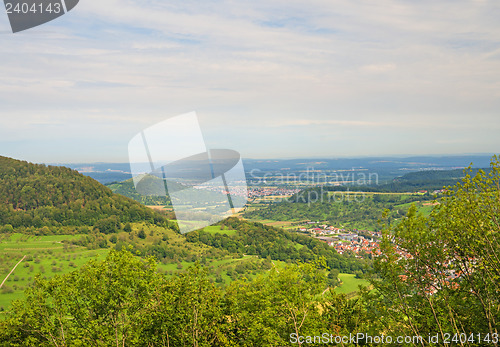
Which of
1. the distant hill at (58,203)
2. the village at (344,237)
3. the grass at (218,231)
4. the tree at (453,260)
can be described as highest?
the tree at (453,260)

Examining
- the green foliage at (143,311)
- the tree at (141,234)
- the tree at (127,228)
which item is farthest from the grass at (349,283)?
the tree at (127,228)

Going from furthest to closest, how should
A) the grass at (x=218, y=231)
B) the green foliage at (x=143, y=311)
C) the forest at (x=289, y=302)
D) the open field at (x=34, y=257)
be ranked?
the grass at (x=218, y=231) → the open field at (x=34, y=257) → the green foliage at (x=143, y=311) → the forest at (x=289, y=302)

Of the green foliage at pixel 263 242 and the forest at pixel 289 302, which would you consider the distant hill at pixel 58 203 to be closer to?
the green foliage at pixel 263 242

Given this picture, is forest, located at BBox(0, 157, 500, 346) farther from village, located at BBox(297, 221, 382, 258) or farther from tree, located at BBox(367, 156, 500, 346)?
village, located at BBox(297, 221, 382, 258)

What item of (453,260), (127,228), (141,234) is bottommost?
(141,234)

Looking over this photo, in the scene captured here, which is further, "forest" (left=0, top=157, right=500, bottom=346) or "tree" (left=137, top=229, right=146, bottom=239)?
"tree" (left=137, top=229, right=146, bottom=239)

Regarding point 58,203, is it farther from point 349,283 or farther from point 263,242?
point 349,283

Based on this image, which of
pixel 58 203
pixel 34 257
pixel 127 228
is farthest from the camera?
pixel 58 203

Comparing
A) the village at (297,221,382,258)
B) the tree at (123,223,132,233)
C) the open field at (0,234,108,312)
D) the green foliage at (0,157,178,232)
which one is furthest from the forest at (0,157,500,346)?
the green foliage at (0,157,178,232)

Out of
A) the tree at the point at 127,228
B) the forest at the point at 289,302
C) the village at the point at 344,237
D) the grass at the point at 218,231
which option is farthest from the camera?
the grass at the point at 218,231

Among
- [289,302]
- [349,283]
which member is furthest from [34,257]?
[289,302]
